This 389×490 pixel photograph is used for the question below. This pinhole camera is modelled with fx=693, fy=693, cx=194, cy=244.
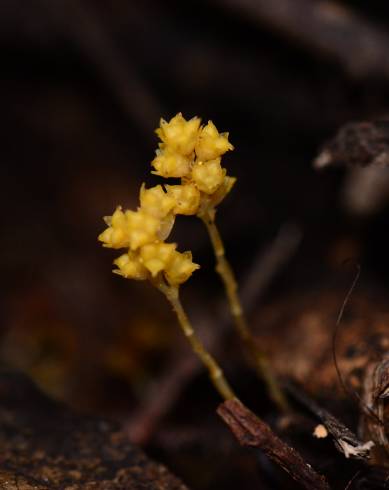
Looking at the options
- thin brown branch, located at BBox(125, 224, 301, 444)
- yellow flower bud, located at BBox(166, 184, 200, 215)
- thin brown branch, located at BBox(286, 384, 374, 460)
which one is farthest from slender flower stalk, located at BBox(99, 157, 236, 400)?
thin brown branch, located at BBox(125, 224, 301, 444)

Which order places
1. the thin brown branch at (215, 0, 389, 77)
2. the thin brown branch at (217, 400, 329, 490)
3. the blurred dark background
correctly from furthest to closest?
1. the blurred dark background
2. the thin brown branch at (215, 0, 389, 77)
3. the thin brown branch at (217, 400, 329, 490)

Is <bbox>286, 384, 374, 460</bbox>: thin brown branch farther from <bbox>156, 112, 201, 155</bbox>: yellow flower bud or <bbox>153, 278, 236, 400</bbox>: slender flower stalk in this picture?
<bbox>156, 112, 201, 155</bbox>: yellow flower bud

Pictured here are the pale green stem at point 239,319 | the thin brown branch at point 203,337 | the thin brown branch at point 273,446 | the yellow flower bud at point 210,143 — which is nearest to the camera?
the thin brown branch at point 273,446

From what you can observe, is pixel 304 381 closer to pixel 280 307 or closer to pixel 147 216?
pixel 280 307

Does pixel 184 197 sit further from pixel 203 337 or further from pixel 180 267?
pixel 203 337

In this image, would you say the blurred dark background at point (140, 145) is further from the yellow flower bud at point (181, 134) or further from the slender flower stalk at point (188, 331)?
the yellow flower bud at point (181, 134)

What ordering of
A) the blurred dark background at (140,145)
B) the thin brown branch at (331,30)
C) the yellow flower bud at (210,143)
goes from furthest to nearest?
the blurred dark background at (140,145), the thin brown branch at (331,30), the yellow flower bud at (210,143)

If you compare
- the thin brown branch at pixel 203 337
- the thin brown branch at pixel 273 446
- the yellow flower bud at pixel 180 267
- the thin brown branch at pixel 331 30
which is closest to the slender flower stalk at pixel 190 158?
the yellow flower bud at pixel 180 267
